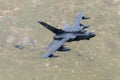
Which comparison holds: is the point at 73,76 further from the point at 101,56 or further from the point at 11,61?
the point at 11,61

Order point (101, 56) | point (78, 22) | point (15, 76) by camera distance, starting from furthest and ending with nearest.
Result: 1. point (101, 56)
2. point (15, 76)
3. point (78, 22)

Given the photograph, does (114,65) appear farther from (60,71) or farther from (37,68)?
(37,68)

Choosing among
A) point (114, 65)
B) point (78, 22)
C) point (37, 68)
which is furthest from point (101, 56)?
point (78, 22)

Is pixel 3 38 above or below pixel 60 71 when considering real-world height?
above

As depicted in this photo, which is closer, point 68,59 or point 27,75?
point 27,75

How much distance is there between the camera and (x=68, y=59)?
7864 inches

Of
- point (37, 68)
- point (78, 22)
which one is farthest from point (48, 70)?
point (78, 22)

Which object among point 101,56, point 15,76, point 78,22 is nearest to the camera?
point 78,22

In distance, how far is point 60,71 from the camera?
632 feet

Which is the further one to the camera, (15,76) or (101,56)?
(101,56)

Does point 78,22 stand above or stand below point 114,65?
above

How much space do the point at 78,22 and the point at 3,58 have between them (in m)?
123

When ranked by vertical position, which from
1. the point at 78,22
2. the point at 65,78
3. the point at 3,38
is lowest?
the point at 65,78

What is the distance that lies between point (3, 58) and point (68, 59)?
3913cm
